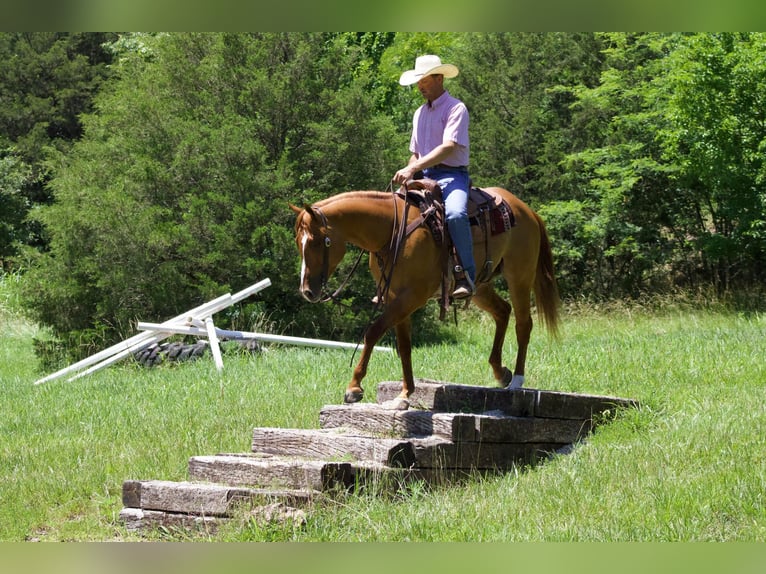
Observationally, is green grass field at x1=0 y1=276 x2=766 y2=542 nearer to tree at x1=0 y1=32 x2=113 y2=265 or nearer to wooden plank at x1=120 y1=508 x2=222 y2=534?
wooden plank at x1=120 y1=508 x2=222 y2=534

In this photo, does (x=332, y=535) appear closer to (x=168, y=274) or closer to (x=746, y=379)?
(x=746, y=379)

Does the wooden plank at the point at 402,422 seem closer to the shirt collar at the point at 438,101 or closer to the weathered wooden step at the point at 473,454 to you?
the weathered wooden step at the point at 473,454

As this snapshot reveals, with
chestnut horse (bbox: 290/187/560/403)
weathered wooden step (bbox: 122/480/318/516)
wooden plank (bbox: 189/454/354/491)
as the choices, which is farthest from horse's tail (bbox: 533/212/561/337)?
weathered wooden step (bbox: 122/480/318/516)

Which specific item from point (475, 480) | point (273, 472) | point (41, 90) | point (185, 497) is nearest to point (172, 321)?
point (475, 480)

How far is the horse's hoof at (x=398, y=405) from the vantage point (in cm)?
801

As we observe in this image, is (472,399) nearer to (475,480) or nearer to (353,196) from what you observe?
(475,480)

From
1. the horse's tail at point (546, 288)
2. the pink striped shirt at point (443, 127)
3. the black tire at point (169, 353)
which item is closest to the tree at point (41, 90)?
the black tire at point (169, 353)

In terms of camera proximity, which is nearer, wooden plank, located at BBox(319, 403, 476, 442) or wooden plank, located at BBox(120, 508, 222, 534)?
wooden plank, located at BBox(120, 508, 222, 534)

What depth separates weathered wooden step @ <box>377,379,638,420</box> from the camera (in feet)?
27.3

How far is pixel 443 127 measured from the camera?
26.2 ft

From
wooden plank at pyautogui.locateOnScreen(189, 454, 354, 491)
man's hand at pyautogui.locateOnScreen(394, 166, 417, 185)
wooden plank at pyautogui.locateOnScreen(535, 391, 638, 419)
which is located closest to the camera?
wooden plank at pyautogui.locateOnScreen(189, 454, 354, 491)

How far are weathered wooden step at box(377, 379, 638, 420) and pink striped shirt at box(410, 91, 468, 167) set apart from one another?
6.77 feet

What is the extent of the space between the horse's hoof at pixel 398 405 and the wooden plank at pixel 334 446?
0.38 m

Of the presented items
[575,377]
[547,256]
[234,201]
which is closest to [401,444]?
[547,256]
